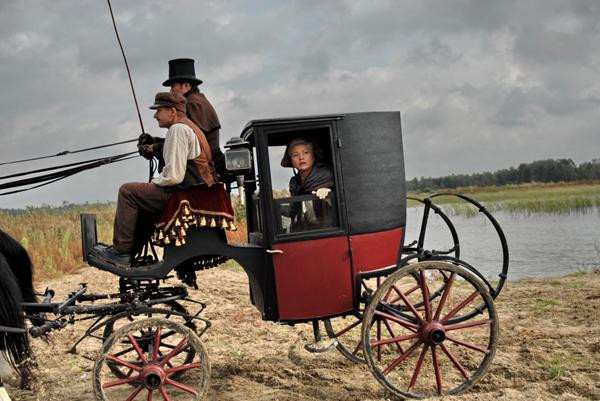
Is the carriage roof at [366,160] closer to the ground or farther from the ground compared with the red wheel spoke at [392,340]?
farther from the ground

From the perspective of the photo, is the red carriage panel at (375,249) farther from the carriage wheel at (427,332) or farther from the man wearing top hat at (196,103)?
the man wearing top hat at (196,103)

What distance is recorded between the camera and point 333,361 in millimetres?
5832

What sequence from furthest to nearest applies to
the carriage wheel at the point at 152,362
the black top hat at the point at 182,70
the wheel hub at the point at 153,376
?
1. the black top hat at the point at 182,70
2. the wheel hub at the point at 153,376
3. the carriage wheel at the point at 152,362

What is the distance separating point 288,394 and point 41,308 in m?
1.94

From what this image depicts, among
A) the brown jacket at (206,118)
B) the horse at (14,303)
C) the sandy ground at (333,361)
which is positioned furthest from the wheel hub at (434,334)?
the horse at (14,303)

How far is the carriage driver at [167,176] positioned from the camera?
434 centimetres

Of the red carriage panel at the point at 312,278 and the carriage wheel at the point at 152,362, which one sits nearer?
the carriage wheel at the point at 152,362

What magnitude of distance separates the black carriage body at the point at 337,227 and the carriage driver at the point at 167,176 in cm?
40

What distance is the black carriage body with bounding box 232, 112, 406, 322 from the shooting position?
14.2 feet

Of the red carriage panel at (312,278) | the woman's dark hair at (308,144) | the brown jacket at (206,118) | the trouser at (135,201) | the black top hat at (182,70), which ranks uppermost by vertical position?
the black top hat at (182,70)

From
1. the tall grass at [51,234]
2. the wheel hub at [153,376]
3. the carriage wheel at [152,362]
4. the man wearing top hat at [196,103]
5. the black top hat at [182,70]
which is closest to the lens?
the carriage wheel at [152,362]

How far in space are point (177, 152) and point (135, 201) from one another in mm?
476

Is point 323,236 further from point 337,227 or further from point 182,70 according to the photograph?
point 182,70

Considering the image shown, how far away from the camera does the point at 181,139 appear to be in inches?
172
